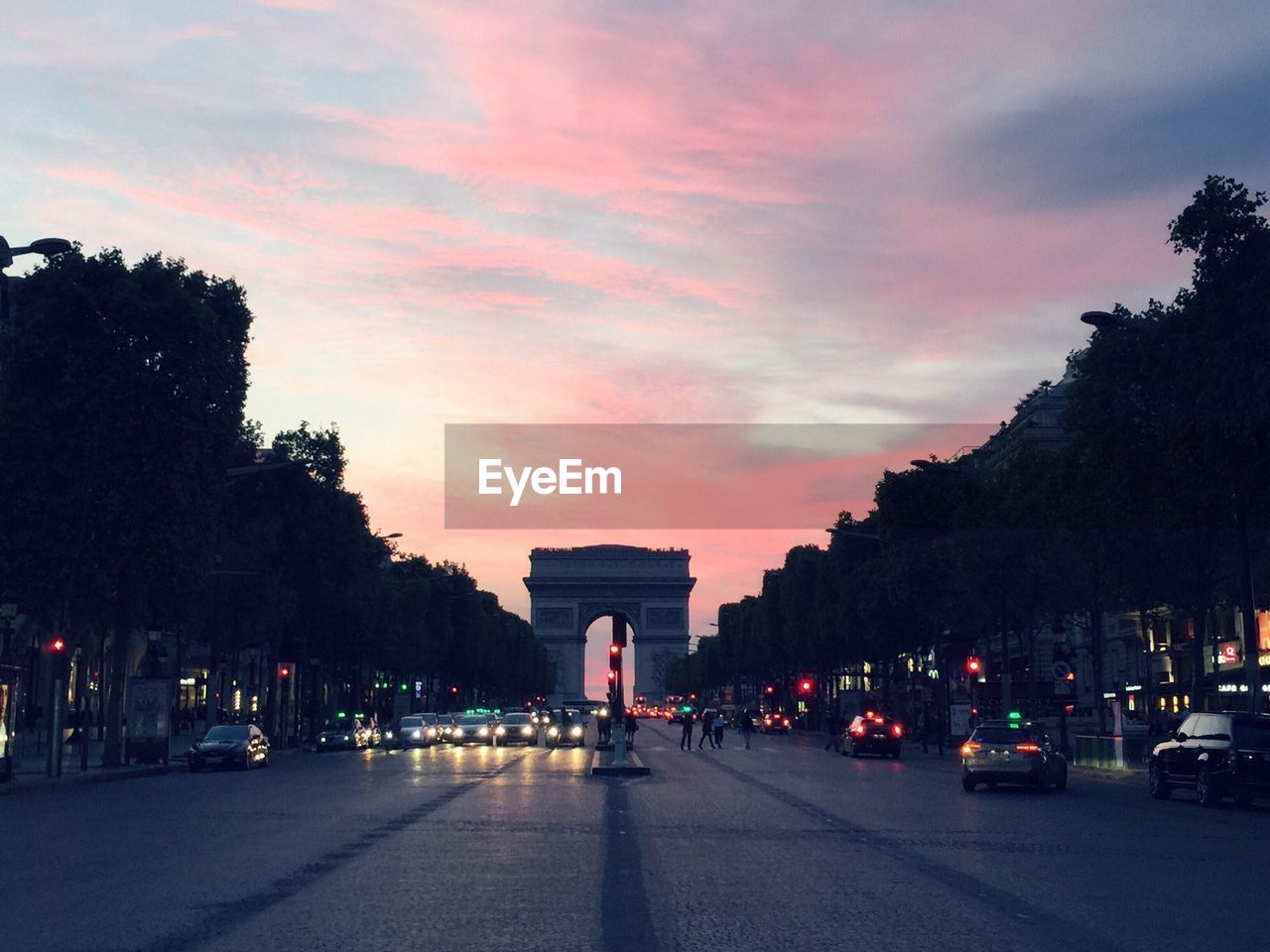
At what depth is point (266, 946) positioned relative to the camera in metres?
12.0

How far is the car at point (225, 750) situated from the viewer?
5197 cm

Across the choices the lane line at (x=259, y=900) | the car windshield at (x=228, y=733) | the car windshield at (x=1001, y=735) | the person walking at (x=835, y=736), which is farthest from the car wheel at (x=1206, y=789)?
the person walking at (x=835, y=736)

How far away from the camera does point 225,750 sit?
2053 inches

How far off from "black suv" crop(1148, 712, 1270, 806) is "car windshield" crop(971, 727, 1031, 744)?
3.50m

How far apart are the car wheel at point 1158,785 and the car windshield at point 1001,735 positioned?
3.04 meters

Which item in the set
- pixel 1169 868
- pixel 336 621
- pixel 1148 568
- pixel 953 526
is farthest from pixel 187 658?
pixel 1169 868

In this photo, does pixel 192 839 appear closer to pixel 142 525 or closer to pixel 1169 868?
pixel 1169 868

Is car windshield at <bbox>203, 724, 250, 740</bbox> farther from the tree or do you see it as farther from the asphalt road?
the asphalt road

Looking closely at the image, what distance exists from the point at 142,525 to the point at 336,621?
32.4 m

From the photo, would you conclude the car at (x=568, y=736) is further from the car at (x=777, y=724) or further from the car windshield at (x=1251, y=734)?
the car windshield at (x=1251, y=734)

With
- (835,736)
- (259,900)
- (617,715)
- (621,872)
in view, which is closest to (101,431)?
(617,715)

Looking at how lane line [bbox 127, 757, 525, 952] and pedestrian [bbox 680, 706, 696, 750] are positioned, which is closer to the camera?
lane line [bbox 127, 757, 525, 952]

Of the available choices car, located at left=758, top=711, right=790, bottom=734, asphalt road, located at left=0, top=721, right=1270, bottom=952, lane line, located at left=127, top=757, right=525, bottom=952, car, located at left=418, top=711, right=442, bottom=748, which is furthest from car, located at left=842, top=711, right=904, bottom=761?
car, located at left=758, top=711, right=790, bottom=734

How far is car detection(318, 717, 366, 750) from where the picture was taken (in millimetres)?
77750
